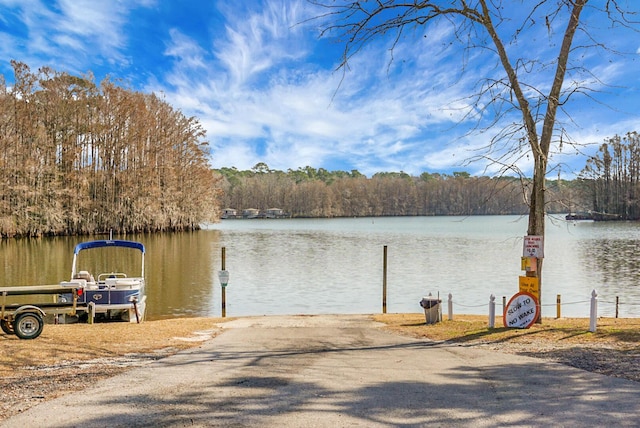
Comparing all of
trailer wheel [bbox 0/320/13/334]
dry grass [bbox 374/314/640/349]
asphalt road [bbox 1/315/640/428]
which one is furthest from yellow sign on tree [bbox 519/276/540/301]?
trailer wheel [bbox 0/320/13/334]

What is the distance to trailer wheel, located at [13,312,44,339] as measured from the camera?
9.45 meters

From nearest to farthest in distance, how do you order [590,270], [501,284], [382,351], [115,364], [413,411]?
[413,411] < [115,364] < [382,351] < [501,284] < [590,270]

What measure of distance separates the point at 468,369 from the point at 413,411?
2226mm

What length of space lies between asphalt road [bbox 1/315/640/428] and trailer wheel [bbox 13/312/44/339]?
10.7ft

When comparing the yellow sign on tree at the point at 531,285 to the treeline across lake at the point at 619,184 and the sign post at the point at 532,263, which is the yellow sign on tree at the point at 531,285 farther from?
the treeline across lake at the point at 619,184

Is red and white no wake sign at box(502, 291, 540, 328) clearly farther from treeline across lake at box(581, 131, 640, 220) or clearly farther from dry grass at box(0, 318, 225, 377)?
treeline across lake at box(581, 131, 640, 220)

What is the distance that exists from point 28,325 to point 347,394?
7.03 meters

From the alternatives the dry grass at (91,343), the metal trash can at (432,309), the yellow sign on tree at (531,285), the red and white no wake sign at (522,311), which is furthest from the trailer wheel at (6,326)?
the yellow sign on tree at (531,285)

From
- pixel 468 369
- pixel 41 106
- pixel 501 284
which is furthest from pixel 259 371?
pixel 41 106

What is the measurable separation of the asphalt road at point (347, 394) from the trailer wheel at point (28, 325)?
3259 mm

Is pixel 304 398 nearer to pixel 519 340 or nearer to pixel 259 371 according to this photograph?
pixel 259 371

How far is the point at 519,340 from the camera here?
923cm

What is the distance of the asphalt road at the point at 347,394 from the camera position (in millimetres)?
4711

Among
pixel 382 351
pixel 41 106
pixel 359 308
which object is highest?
pixel 41 106
